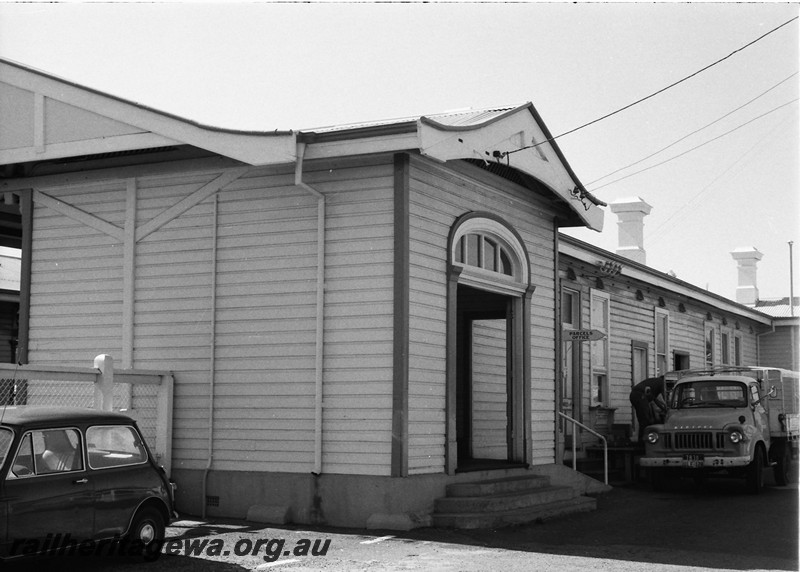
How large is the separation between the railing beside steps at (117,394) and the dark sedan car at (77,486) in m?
2.00

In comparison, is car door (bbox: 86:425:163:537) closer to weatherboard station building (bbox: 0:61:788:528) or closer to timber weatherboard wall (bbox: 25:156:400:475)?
weatherboard station building (bbox: 0:61:788:528)

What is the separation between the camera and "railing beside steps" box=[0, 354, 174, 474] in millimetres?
11828

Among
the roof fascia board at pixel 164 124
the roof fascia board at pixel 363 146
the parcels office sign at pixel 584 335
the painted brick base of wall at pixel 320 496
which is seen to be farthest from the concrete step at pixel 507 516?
the roof fascia board at pixel 164 124

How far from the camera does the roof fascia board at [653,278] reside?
2009 cm

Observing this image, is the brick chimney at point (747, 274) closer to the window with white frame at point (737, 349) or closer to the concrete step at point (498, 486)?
the window with white frame at point (737, 349)

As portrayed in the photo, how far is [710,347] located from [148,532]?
24015 millimetres

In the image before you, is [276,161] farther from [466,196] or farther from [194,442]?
[194,442]

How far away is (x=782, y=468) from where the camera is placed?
66.1 feet

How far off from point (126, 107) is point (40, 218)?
2.95m

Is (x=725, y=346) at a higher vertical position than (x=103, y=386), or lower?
higher

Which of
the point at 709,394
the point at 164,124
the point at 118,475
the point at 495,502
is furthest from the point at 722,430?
the point at 118,475

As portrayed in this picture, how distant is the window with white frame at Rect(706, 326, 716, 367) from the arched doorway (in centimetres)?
1365

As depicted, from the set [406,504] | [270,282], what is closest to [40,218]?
[270,282]

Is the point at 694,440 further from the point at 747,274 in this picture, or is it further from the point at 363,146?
the point at 747,274
